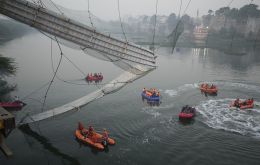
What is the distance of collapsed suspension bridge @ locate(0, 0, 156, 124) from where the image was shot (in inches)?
738

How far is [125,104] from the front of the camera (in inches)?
1651

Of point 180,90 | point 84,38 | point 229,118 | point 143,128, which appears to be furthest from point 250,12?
point 84,38

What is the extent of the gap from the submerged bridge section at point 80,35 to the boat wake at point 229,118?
64.8 ft

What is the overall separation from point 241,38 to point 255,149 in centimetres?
15601

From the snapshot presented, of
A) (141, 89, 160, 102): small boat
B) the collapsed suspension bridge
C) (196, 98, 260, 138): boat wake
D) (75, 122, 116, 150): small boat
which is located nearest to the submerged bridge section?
the collapsed suspension bridge

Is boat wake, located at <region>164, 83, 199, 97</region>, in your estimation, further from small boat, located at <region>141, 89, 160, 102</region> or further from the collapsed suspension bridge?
the collapsed suspension bridge

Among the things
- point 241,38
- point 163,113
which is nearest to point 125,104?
point 163,113

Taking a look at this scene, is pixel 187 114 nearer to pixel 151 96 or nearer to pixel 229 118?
pixel 229 118

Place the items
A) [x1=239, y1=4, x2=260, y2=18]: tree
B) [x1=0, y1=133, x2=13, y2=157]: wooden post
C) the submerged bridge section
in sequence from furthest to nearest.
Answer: [x1=239, y1=4, x2=260, y2=18]: tree → the submerged bridge section → [x1=0, y1=133, x2=13, y2=157]: wooden post

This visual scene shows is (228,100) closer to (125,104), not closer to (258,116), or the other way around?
(258,116)

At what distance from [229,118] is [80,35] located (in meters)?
29.1

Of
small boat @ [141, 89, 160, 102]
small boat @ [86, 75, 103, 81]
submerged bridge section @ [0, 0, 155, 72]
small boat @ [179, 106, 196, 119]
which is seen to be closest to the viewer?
submerged bridge section @ [0, 0, 155, 72]

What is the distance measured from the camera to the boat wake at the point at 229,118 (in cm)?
3412

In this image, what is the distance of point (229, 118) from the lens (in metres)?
38.0
